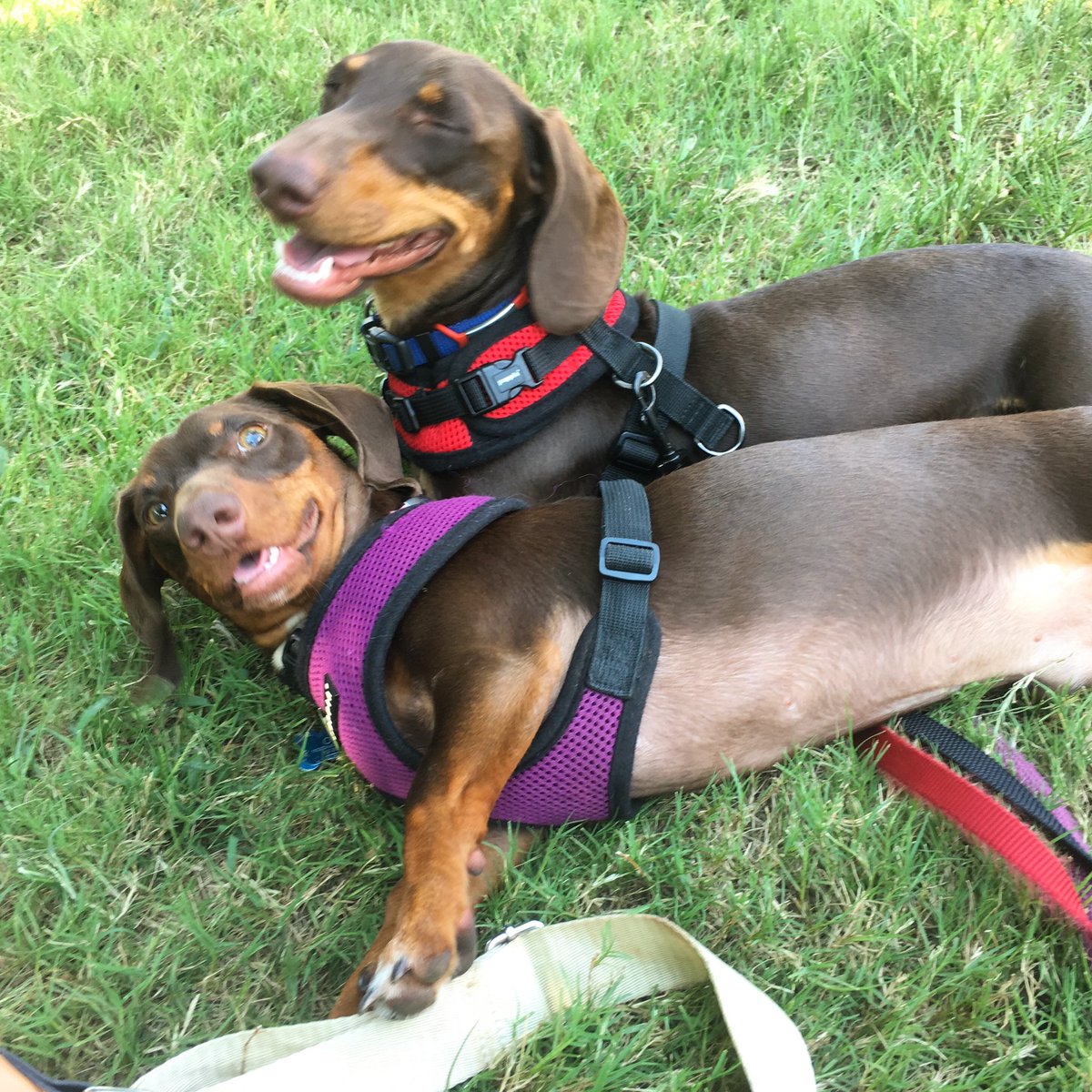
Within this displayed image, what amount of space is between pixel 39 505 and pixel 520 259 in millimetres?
1583

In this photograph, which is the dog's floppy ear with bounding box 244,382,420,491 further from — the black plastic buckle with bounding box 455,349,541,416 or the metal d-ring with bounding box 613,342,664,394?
the metal d-ring with bounding box 613,342,664,394

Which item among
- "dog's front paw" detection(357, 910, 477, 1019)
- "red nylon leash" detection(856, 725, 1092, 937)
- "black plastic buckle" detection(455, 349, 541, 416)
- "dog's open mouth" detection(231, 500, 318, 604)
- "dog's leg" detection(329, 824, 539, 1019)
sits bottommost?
"red nylon leash" detection(856, 725, 1092, 937)

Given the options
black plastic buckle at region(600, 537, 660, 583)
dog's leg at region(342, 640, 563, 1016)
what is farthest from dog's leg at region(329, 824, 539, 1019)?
black plastic buckle at region(600, 537, 660, 583)

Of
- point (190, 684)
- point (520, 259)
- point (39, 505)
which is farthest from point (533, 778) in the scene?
point (39, 505)

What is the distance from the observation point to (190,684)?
8.73 feet

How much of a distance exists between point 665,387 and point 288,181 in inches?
42.8

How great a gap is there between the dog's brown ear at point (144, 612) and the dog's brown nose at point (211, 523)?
1.21 feet

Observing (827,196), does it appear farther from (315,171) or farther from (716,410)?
(315,171)

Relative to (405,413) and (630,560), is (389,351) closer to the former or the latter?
(405,413)

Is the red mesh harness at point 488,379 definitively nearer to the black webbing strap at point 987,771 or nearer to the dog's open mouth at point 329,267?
the dog's open mouth at point 329,267

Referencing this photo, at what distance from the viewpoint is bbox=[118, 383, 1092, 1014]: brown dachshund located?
2264 millimetres

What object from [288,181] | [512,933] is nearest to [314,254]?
[288,181]

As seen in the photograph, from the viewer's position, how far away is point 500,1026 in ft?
6.38

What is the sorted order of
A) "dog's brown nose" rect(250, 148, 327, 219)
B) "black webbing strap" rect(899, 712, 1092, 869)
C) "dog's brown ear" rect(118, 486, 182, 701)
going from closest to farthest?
"black webbing strap" rect(899, 712, 1092, 869) < "dog's brown nose" rect(250, 148, 327, 219) < "dog's brown ear" rect(118, 486, 182, 701)
